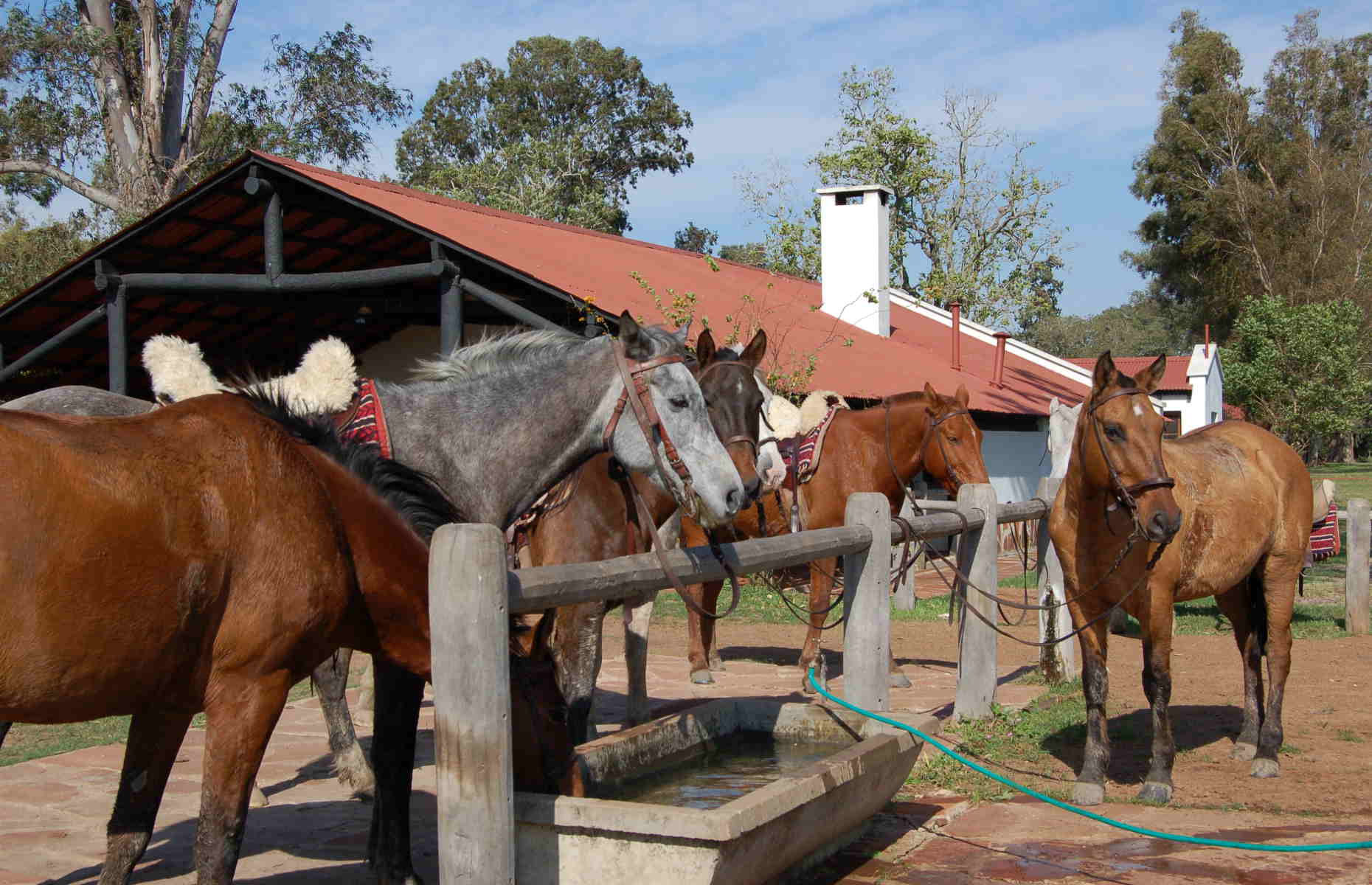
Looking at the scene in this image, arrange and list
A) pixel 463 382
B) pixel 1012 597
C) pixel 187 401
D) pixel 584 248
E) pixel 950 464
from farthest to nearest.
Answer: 1. pixel 584 248
2. pixel 1012 597
3. pixel 950 464
4. pixel 463 382
5. pixel 187 401

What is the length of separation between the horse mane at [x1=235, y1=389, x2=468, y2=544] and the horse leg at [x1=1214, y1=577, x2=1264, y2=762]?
469cm

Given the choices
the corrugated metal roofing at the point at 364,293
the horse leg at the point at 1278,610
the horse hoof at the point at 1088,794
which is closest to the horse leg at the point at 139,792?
the horse hoof at the point at 1088,794

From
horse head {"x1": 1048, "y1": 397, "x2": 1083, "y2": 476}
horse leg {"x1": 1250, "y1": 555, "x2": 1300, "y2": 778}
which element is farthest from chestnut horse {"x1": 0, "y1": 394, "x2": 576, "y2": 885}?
horse head {"x1": 1048, "y1": 397, "x2": 1083, "y2": 476}

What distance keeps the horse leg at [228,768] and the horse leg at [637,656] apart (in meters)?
3.55

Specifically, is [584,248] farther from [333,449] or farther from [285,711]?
[333,449]

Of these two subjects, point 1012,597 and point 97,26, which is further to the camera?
point 97,26

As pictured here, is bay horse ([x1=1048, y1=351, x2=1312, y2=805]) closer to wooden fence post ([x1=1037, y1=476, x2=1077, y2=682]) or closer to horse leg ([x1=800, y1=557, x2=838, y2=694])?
wooden fence post ([x1=1037, y1=476, x2=1077, y2=682])

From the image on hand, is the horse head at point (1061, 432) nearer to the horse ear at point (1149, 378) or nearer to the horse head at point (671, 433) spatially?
the horse ear at point (1149, 378)

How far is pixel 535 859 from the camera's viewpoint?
3.19m

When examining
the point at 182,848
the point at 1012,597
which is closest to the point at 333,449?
the point at 182,848

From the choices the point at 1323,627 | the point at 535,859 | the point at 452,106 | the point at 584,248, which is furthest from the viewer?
the point at 452,106

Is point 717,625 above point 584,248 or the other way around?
the other way around

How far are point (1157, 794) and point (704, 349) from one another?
2981 millimetres

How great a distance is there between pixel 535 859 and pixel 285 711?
5.04m
